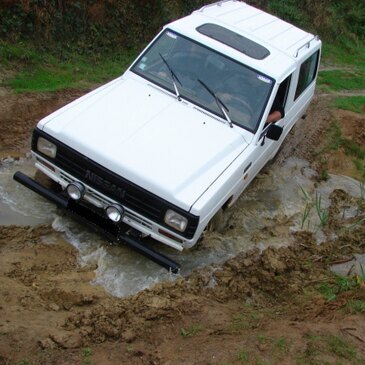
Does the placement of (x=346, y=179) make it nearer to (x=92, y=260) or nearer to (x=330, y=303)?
(x=330, y=303)

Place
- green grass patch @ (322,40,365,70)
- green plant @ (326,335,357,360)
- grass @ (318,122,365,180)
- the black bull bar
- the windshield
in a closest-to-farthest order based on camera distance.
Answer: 1. green plant @ (326,335,357,360)
2. the black bull bar
3. the windshield
4. grass @ (318,122,365,180)
5. green grass patch @ (322,40,365,70)

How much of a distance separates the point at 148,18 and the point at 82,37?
170 cm

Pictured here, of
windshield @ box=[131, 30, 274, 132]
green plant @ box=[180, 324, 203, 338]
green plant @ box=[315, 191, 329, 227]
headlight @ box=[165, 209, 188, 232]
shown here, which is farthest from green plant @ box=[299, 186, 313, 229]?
green plant @ box=[180, 324, 203, 338]

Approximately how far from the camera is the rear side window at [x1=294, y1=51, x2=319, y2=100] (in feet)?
25.0

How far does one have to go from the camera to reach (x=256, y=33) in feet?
23.2

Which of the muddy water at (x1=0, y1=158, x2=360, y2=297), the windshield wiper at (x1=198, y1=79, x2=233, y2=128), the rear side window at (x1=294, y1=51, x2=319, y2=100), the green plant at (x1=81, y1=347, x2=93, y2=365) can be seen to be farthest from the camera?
the rear side window at (x1=294, y1=51, x2=319, y2=100)

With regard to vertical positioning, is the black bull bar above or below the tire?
above

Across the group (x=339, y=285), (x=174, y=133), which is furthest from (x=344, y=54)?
(x=174, y=133)

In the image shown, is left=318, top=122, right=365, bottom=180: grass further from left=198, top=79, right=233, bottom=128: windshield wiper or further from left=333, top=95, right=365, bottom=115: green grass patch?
left=198, top=79, right=233, bottom=128: windshield wiper

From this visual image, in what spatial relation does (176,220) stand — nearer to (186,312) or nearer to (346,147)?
(186,312)

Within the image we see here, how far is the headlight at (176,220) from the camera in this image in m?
5.19

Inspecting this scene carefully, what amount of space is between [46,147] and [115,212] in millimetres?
957

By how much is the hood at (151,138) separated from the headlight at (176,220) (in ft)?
0.35

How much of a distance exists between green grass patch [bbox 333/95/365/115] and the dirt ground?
484 centimetres
